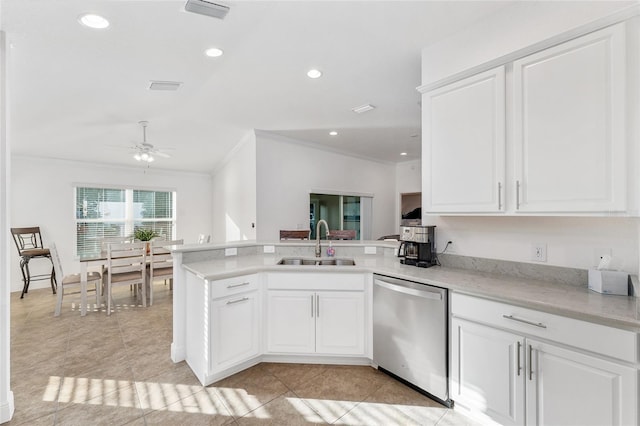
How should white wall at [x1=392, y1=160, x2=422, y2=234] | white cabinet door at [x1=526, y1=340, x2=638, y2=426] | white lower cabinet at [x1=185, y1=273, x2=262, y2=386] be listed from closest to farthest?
white cabinet door at [x1=526, y1=340, x2=638, y2=426] < white lower cabinet at [x1=185, y1=273, x2=262, y2=386] < white wall at [x1=392, y1=160, x2=422, y2=234]

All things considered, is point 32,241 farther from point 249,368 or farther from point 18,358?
point 249,368

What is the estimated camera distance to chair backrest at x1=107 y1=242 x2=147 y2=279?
3.93 meters

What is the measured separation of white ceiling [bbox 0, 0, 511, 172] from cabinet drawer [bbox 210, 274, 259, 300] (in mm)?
1971

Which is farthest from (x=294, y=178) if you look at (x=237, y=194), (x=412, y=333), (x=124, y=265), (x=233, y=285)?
(x=412, y=333)

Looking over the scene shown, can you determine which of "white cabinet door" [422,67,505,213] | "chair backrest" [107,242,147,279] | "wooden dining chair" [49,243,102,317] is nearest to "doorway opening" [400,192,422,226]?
"white cabinet door" [422,67,505,213]

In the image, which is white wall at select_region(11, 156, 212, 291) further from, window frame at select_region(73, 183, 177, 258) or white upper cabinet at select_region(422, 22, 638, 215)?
white upper cabinet at select_region(422, 22, 638, 215)

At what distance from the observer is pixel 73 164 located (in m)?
5.44

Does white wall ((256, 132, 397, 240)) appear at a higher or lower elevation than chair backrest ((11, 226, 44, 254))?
higher

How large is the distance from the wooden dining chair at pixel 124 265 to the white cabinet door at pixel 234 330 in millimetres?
2614

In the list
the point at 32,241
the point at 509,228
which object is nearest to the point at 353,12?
the point at 509,228

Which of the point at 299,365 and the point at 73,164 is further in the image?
the point at 73,164

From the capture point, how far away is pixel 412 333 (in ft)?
6.98

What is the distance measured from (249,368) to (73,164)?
18.3 feet

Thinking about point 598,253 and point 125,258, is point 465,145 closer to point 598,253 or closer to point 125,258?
point 598,253
